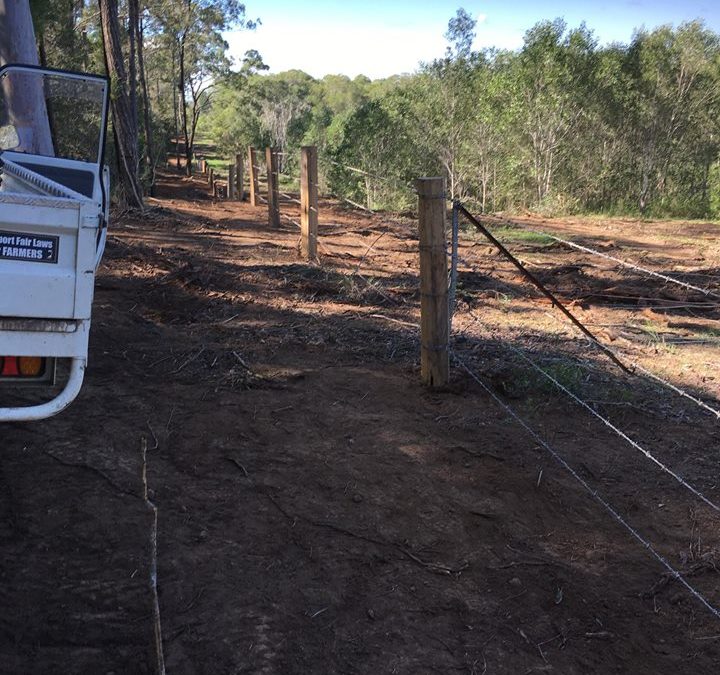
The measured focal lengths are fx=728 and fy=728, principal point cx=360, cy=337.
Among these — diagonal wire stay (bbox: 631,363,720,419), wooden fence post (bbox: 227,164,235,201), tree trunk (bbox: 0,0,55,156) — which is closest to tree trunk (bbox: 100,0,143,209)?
tree trunk (bbox: 0,0,55,156)

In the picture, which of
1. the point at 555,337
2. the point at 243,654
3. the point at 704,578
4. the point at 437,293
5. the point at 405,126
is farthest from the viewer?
the point at 405,126

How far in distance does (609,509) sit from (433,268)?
6.83 ft

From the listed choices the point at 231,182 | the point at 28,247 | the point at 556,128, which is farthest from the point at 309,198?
the point at 556,128

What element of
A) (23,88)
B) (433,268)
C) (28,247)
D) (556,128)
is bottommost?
(433,268)

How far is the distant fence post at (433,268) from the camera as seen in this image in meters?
5.10

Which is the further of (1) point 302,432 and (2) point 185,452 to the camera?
(1) point 302,432

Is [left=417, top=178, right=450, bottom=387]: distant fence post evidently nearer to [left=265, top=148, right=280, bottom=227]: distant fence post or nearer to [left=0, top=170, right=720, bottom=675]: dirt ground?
[left=0, top=170, right=720, bottom=675]: dirt ground

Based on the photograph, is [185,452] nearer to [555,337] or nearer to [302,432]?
[302,432]

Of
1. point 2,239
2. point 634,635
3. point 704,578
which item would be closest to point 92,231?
point 2,239

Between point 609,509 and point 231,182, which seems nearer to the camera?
point 609,509

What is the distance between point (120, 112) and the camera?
17281 mm

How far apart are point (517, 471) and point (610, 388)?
1.69m

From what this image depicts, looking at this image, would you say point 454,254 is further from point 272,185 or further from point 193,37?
point 193,37

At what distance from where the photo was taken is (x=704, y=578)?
3566 millimetres
